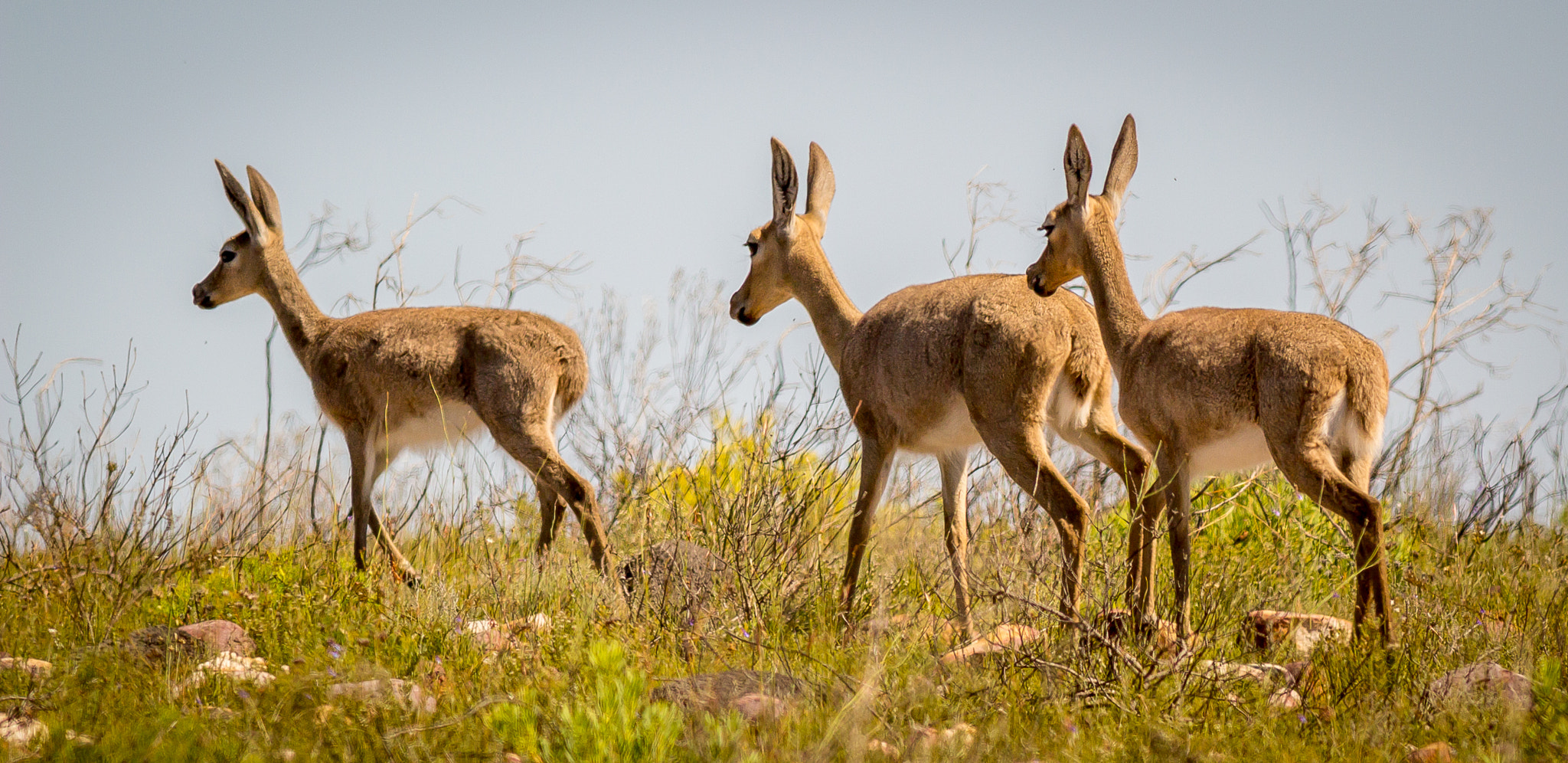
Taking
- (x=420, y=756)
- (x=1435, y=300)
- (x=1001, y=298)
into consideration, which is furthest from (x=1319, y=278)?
(x=420, y=756)

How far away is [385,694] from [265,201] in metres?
7.03

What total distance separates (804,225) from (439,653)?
421cm

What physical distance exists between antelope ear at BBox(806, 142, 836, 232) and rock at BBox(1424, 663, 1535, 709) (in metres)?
5.23

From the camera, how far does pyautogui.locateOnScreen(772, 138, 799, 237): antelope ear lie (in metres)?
8.42

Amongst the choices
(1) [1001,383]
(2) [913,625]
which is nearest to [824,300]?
(1) [1001,383]

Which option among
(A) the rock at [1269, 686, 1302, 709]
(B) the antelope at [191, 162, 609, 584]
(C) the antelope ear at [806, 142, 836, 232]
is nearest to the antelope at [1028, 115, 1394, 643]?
(A) the rock at [1269, 686, 1302, 709]

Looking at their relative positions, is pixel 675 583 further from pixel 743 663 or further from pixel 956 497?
pixel 956 497

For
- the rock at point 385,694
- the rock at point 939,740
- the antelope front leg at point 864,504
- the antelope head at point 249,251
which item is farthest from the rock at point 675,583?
the antelope head at point 249,251

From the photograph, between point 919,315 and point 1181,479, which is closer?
point 1181,479

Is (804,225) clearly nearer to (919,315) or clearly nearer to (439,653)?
(919,315)

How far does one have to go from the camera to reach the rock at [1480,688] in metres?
4.58

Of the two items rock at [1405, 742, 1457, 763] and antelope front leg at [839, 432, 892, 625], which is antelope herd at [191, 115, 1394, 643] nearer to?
antelope front leg at [839, 432, 892, 625]

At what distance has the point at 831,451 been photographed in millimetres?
7371

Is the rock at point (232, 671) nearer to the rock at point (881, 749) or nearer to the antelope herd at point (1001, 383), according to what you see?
the antelope herd at point (1001, 383)
